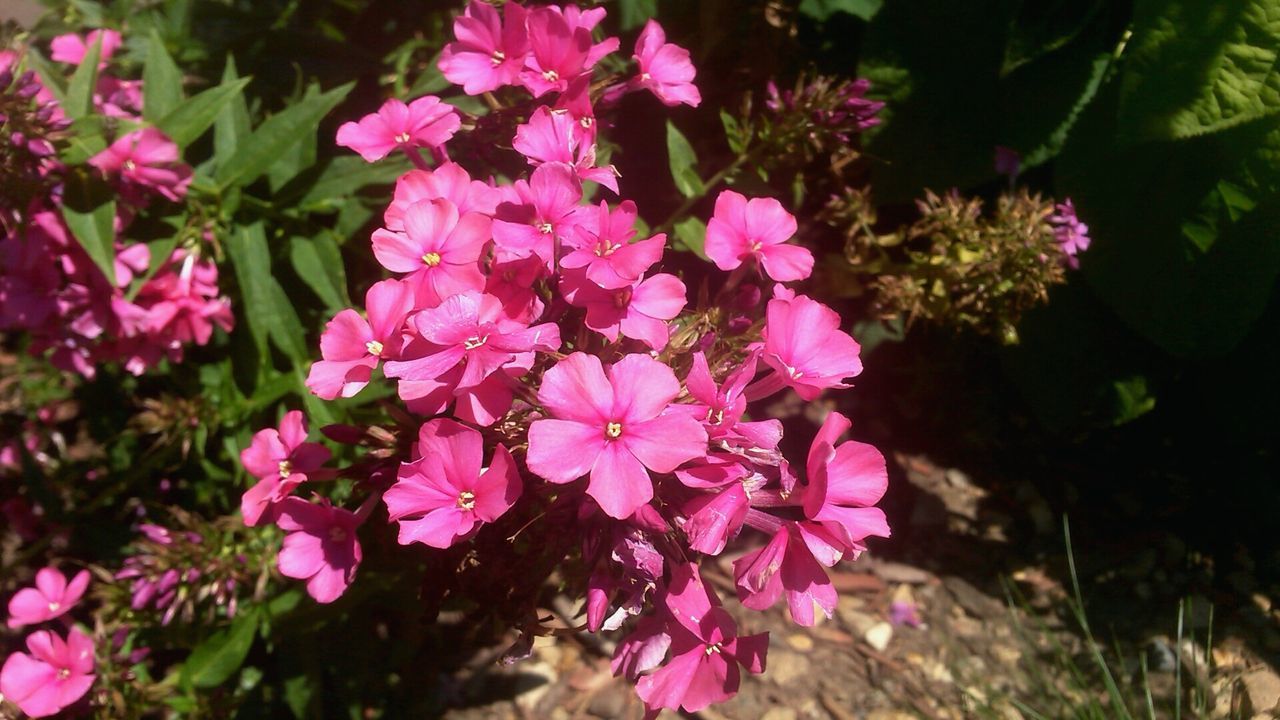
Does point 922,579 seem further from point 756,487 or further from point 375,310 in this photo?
point 375,310

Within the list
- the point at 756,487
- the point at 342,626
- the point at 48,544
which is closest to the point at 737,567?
the point at 756,487

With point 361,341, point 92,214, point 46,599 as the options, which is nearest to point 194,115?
point 92,214

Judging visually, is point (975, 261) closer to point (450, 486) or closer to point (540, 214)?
point (540, 214)

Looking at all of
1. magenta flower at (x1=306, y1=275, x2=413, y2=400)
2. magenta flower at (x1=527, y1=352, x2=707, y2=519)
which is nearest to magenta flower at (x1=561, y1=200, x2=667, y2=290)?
magenta flower at (x1=527, y1=352, x2=707, y2=519)

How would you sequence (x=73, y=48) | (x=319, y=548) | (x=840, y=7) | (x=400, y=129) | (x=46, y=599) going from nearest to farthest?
1. (x=319, y=548)
2. (x=400, y=129)
3. (x=46, y=599)
4. (x=73, y=48)
5. (x=840, y=7)

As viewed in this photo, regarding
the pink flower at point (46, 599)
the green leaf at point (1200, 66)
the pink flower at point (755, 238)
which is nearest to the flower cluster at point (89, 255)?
the pink flower at point (46, 599)

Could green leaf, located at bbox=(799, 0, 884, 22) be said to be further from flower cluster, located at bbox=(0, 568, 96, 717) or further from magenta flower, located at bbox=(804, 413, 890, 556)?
flower cluster, located at bbox=(0, 568, 96, 717)

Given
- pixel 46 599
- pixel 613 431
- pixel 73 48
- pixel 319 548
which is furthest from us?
pixel 73 48
